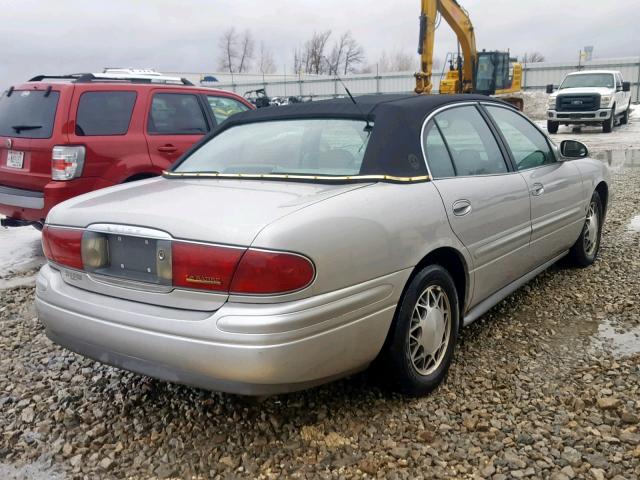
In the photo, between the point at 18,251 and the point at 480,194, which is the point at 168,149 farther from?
the point at 480,194

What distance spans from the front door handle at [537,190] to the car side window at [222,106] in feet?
13.6

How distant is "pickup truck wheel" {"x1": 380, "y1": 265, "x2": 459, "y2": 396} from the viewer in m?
2.71

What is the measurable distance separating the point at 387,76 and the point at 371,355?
1580 inches

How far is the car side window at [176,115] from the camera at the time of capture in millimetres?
6305

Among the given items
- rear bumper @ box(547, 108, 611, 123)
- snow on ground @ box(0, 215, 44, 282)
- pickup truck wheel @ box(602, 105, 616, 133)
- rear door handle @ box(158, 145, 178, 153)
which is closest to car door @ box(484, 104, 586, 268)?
rear door handle @ box(158, 145, 178, 153)

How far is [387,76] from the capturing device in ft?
133

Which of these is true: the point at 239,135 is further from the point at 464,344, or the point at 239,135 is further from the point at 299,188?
the point at 464,344

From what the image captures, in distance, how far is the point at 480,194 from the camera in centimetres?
326

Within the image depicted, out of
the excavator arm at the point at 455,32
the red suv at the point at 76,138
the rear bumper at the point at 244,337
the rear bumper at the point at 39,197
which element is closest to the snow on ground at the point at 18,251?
the red suv at the point at 76,138

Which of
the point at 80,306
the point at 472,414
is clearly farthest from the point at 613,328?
the point at 80,306

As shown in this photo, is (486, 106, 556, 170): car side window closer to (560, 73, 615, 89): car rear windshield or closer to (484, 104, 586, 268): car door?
(484, 104, 586, 268): car door

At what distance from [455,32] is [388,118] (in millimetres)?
19768

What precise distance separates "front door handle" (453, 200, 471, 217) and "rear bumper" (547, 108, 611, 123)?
1976 centimetres

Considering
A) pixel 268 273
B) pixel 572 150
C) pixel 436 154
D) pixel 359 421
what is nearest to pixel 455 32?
pixel 572 150
